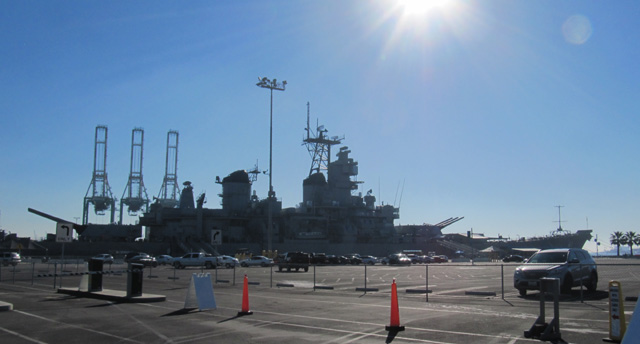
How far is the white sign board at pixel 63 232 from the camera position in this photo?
2283cm

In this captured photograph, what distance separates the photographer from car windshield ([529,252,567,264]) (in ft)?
60.5

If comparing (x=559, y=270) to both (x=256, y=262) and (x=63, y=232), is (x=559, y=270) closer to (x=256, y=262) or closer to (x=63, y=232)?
(x=63, y=232)

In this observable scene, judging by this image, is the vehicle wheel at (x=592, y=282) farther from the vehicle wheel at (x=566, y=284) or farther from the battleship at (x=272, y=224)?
the battleship at (x=272, y=224)

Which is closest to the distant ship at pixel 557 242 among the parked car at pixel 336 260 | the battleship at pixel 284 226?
the battleship at pixel 284 226

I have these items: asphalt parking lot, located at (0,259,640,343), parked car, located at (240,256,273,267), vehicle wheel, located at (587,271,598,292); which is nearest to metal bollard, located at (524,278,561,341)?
asphalt parking lot, located at (0,259,640,343)

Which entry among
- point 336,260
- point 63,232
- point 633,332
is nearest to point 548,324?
point 633,332

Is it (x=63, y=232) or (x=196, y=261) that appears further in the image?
(x=196, y=261)

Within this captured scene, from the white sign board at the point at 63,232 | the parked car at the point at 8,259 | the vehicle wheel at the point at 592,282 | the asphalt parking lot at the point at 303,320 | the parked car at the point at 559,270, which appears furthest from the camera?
the parked car at the point at 8,259

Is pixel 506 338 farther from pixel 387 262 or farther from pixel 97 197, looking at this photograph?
pixel 97 197

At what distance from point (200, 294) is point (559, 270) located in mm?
11682

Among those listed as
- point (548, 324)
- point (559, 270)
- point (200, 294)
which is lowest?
point (200, 294)

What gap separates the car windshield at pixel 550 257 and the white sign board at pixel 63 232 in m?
19.1

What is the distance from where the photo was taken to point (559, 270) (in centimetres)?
1748

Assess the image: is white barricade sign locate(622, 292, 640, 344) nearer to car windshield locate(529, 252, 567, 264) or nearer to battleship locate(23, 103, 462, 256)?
car windshield locate(529, 252, 567, 264)
